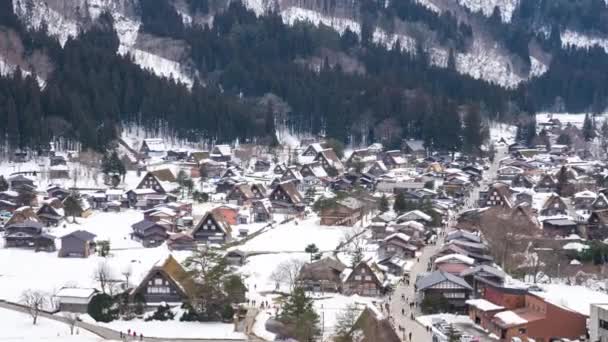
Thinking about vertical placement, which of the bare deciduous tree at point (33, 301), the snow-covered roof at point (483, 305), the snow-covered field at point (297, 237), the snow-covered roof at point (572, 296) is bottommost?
the bare deciduous tree at point (33, 301)

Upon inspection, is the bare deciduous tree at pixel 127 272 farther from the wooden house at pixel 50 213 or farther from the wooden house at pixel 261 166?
the wooden house at pixel 261 166

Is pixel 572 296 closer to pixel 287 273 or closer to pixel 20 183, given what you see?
pixel 287 273

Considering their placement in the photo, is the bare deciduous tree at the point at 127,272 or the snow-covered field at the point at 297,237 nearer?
the bare deciduous tree at the point at 127,272

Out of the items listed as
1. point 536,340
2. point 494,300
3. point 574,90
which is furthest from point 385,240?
point 574,90

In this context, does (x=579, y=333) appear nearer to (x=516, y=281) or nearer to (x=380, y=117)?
(x=516, y=281)

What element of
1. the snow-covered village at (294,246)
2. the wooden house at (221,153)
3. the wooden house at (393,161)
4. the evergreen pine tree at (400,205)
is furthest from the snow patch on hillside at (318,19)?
the evergreen pine tree at (400,205)

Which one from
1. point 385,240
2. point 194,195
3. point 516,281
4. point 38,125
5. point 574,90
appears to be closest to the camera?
point 516,281
